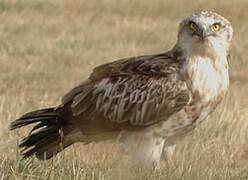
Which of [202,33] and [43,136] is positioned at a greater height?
[202,33]

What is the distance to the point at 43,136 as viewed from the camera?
6660mm

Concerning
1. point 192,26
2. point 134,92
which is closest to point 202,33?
point 192,26

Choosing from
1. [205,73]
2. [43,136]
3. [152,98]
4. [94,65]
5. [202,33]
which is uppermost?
[202,33]

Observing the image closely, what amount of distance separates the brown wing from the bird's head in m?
0.20

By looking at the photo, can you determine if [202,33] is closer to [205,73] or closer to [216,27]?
[216,27]

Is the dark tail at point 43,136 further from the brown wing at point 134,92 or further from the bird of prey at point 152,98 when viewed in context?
the brown wing at point 134,92

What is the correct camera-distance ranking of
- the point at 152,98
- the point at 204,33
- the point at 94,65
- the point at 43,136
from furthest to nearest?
the point at 94,65 → the point at 43,136 → the point at 152,98 → the point at 204,33

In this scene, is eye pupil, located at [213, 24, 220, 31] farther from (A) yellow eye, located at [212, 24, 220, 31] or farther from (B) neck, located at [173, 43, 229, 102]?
(B) neck, located at [173, 43, 229, 102]

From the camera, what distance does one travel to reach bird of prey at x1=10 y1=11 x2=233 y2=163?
624 cm

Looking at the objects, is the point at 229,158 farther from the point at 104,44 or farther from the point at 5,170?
the point at 104,44

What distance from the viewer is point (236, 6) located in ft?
57.1

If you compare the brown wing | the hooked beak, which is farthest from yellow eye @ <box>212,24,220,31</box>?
the brown wing

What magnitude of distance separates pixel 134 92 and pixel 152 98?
0.20m

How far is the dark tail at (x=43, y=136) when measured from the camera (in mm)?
6617
